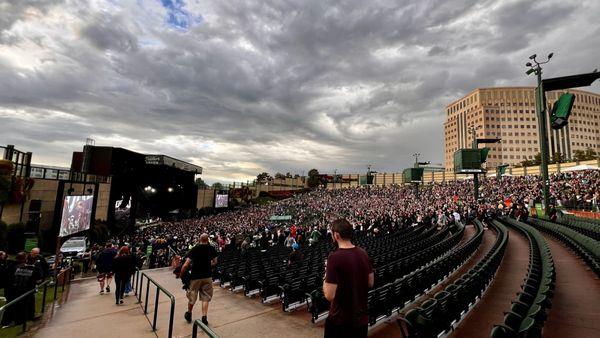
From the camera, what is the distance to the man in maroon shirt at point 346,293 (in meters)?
2.61

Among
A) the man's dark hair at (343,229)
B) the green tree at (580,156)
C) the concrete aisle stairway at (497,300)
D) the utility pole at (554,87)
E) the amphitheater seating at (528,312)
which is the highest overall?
the green tree at (580,156)

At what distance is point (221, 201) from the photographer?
61.0 m

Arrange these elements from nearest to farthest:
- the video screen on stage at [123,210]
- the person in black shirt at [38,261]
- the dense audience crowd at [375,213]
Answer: the person in black shirt at [38,261]
the dense audience crowd at [375,213]
the video screen on stage at [123,210]

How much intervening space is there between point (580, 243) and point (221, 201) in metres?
57.7

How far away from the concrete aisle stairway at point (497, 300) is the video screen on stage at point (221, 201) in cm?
5538

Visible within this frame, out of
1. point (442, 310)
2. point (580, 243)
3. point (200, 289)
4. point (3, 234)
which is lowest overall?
point (3, 234)

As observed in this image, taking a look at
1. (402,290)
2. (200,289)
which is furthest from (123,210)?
(402,290)

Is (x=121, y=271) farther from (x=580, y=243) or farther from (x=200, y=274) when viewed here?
(x=580, y=243)

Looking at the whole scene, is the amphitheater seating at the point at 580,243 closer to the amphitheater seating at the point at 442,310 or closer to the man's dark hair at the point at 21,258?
the amphitheater seating at the point at 442,310

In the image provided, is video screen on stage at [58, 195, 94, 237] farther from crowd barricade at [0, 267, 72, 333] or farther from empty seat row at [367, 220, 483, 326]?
empty seat row at [367, 220, 483, 326]

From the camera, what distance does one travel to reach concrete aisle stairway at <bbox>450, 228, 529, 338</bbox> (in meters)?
4.91

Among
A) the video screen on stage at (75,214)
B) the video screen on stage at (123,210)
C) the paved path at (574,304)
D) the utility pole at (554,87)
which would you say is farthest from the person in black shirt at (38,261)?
the video screen on stage at (123,210)

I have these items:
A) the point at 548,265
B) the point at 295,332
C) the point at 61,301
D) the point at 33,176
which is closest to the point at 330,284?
the point at 295,332

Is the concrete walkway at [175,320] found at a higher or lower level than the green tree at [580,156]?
lower
